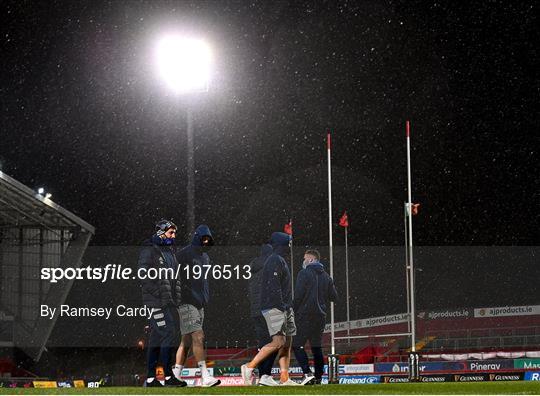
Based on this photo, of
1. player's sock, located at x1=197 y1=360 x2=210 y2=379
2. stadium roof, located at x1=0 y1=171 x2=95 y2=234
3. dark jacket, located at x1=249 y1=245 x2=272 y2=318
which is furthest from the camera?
stadium roof, located at x1=0 y1=171 x2=95 y2=234

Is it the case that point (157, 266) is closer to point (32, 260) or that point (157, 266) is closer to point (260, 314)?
point (260, 314)

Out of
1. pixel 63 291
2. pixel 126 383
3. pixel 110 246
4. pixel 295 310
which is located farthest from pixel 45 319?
pixel 295 310

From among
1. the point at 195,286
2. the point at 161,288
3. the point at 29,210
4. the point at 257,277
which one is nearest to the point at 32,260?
the point at 29,210

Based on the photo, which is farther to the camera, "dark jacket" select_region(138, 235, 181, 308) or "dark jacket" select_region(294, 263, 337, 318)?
"dark jacket" select_region(294, 263, 337, 318)

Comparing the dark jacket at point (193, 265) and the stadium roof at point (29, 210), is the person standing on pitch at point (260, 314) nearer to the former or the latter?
the dark jacket at point (193, 265)

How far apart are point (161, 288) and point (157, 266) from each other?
235mm

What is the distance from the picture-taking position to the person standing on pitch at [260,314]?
10.1 metres

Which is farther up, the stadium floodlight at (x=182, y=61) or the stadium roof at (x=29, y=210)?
the stadium floodlight at (x=182, y=61)

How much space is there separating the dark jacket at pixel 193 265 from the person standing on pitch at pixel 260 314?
875mm

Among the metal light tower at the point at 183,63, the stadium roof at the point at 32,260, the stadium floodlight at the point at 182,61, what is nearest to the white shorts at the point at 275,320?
the metal light tower at the point at 183,63

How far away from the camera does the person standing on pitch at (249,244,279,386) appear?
10141mm

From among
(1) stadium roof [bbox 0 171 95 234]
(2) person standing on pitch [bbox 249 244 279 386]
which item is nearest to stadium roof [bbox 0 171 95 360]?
(1) stadium roof [bbox 0 171 95 234]

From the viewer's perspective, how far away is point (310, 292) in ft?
37.8

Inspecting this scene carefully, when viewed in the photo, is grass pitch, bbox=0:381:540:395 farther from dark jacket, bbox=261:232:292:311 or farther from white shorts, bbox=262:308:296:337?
dark jacket, bbox=261:232:292:311
